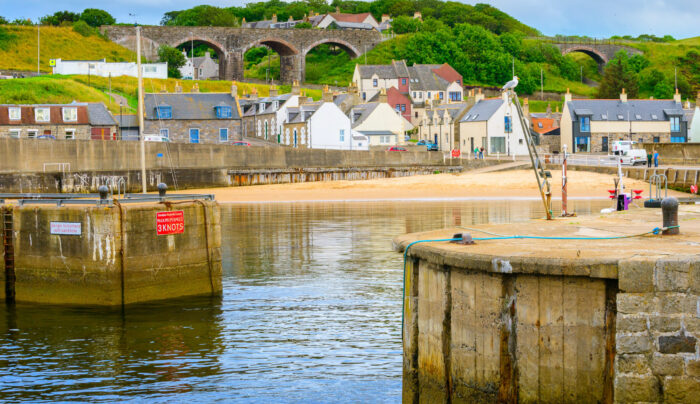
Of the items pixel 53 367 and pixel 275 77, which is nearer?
pixel 53 367

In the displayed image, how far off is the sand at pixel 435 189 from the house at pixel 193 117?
11.2m

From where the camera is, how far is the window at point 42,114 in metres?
60.1

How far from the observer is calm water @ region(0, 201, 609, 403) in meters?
12.1

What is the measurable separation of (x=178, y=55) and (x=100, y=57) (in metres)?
10.0

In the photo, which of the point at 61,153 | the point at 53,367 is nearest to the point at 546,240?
the point at 53,367

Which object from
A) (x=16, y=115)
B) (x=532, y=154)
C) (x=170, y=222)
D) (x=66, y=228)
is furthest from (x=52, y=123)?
(x=532, y=154)

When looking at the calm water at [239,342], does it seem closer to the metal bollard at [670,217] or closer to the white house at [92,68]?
the metal bollard at [670,217]

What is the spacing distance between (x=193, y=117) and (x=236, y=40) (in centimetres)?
6421

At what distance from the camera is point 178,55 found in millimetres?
114000

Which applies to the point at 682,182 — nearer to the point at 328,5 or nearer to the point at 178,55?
the point at 178,55

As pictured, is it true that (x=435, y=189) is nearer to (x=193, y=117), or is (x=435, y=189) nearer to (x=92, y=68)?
(x=193, y=117)

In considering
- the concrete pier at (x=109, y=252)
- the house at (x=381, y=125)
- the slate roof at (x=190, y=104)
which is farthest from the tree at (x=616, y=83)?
the concrete pier at (x=109, y=252)

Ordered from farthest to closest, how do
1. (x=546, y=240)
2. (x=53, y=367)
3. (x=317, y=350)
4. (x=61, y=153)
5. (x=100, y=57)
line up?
(x=100, y=57), (x=61, y=153), (x=317, y=350), (x=53, y=367), (x=546, y=240)

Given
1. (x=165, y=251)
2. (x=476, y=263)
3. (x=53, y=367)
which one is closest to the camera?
(x=476, y=263)
